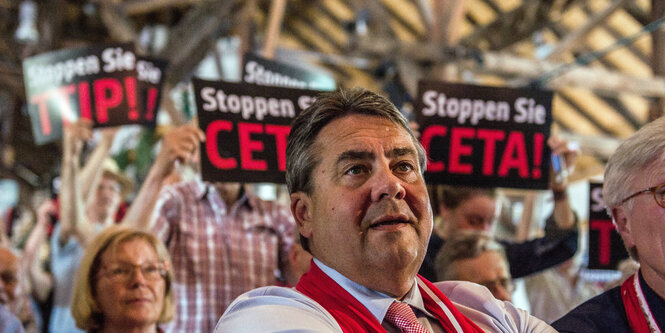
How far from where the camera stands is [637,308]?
5.49 feet

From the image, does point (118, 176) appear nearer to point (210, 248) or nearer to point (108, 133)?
point (108, 133)

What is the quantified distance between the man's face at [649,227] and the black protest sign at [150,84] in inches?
105

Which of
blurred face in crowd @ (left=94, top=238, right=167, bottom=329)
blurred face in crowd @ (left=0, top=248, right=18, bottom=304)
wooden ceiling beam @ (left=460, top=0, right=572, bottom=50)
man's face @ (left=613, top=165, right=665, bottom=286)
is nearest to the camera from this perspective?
man's face @ (left=613, top=165, right=665, bottom=286)

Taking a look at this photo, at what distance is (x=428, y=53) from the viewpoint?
5.73 meters

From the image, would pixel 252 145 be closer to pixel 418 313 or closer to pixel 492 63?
pixel 418 313

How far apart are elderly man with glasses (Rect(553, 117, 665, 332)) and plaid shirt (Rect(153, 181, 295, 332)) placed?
1.45m

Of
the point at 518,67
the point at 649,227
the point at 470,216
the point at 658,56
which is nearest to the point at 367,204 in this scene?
the point at 649,227

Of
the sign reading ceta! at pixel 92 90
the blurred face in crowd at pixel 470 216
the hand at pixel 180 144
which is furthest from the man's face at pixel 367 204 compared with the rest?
the sign reading ceta! at pixel 92 90

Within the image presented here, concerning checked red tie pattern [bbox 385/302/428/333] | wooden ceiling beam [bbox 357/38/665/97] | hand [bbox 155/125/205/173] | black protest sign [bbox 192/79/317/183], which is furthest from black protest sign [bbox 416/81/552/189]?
wooden ceiling beam [bbox 357/38/665/97]

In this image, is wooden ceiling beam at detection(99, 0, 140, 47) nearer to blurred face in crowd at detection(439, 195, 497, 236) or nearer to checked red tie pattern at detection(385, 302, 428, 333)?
blurred face in crowd at detection(439, 195, 497, 236)

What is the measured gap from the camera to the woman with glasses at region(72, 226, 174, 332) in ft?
7.76

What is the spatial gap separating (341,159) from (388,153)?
0.30ft

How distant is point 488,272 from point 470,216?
0.58 meters

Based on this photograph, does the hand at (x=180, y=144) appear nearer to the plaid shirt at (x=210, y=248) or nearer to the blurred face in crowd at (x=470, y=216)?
the plaid shirt at (x=210, y=248)
